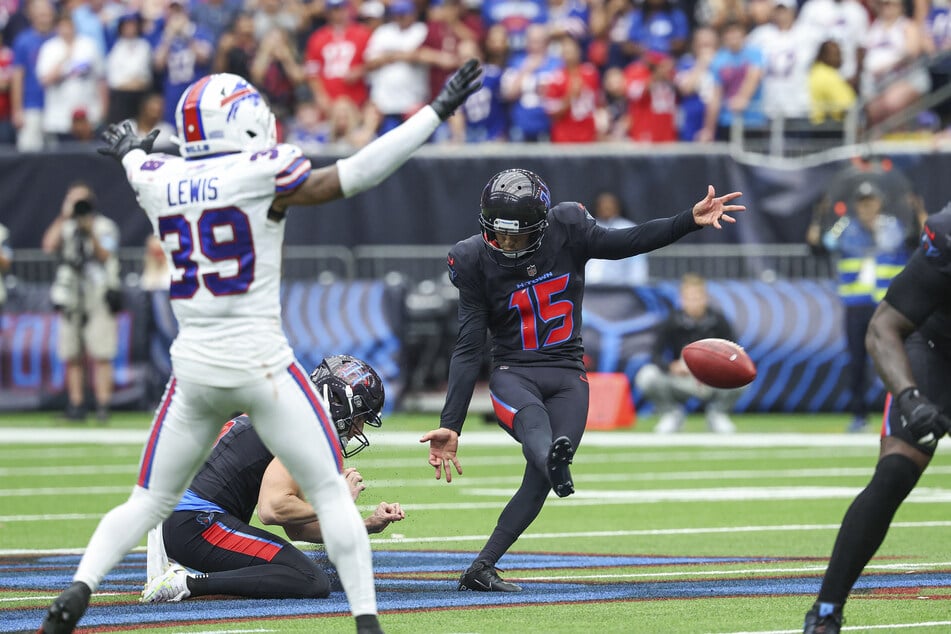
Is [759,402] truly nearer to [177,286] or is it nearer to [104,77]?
[104,77]

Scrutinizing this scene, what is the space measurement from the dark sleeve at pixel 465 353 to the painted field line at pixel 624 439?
22.6 ft

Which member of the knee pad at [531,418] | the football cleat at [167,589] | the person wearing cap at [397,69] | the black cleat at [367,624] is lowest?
the football cleat at [167,589]

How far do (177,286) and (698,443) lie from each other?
9.13 metres

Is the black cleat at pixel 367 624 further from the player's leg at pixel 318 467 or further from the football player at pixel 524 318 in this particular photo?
the football player at pixel 524 318

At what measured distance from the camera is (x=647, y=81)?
18.0 meters

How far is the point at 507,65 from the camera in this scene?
18656 millimetres

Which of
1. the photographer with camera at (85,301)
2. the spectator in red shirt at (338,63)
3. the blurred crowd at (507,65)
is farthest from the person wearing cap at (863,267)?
the photographer with camera at (85,301)

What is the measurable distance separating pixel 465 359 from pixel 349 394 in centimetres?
57

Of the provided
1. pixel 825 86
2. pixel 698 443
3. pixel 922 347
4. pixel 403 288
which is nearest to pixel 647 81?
pixel 825 86

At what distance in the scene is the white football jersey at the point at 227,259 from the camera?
17.1 ft

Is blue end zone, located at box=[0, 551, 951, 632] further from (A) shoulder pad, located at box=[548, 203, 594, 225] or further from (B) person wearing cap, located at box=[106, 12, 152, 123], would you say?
(B) person wearing cap, located at box=[106, 12, 152, 123]

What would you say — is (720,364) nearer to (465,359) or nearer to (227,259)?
(465,359)

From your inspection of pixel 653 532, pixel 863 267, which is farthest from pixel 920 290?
pixel 863 267

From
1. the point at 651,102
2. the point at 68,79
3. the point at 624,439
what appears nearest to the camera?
the point at 624,439
